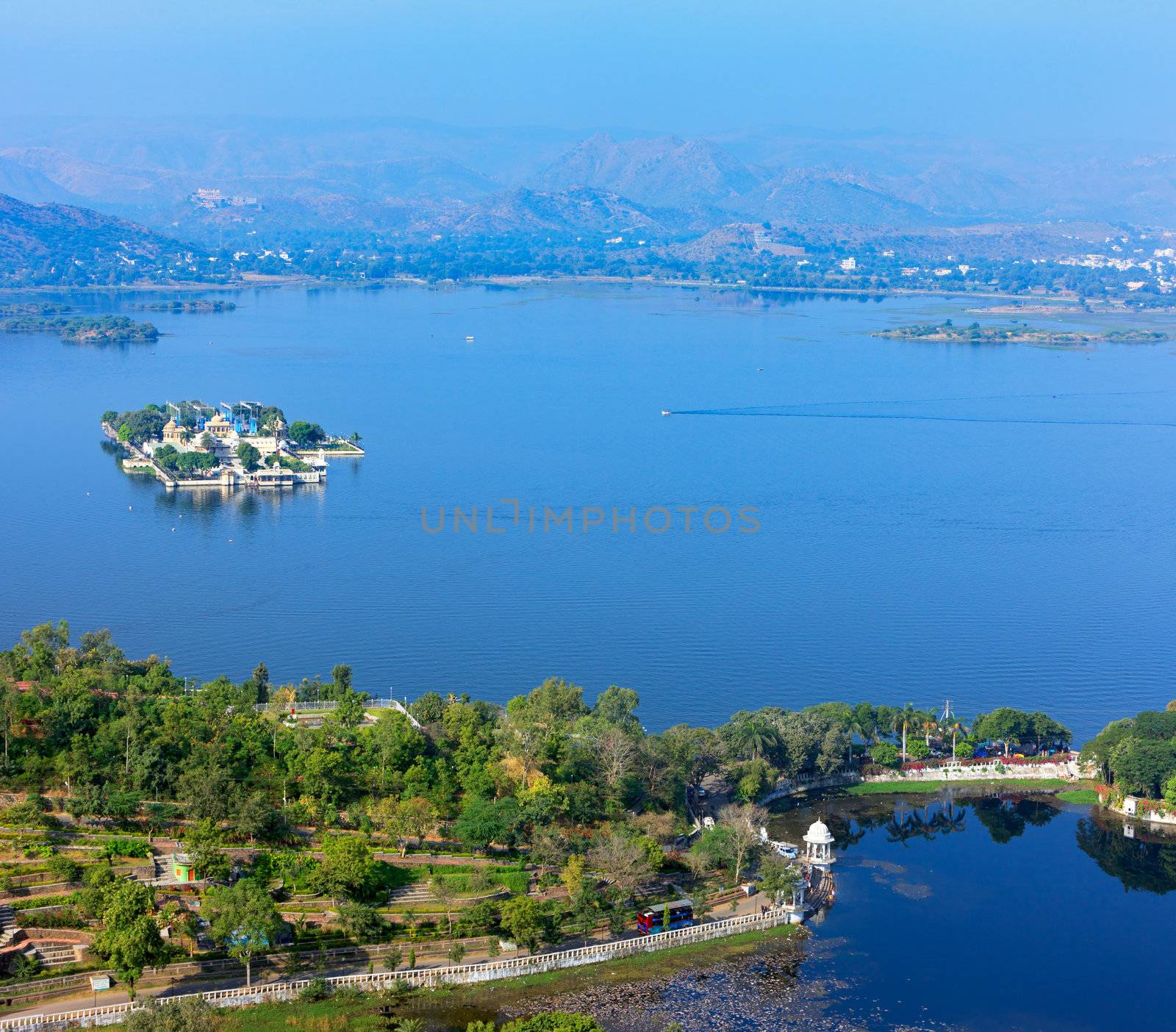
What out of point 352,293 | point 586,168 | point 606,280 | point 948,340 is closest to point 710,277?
point 606,280

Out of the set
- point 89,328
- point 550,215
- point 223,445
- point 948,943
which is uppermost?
point 550,215

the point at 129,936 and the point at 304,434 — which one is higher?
the point at 304,434

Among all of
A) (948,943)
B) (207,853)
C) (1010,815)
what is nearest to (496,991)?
(207,853)

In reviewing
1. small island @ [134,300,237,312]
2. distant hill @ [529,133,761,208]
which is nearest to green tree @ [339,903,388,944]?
small island @ [134,300,237,312]

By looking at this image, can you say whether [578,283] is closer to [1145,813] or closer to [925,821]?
[925,821]

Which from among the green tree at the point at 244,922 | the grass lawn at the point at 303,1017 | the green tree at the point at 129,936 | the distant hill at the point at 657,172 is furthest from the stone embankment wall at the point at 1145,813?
the distant hill at the point at 657,172

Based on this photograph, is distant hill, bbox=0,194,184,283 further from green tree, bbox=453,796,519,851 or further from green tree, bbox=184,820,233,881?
green tree, bbox=184,820,233,881

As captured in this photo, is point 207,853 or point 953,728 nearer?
point 207,853
